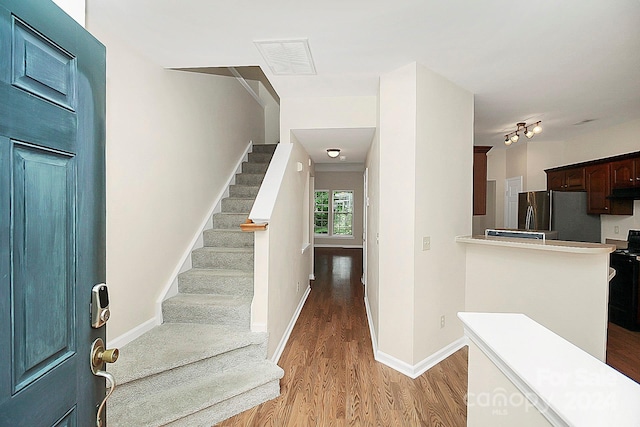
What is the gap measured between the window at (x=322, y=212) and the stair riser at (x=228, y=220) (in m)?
6.39

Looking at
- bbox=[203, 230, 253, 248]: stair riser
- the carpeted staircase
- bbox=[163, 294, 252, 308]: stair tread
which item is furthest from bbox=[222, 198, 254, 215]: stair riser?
bbox=[163, 294, 252, 308]: stair tread

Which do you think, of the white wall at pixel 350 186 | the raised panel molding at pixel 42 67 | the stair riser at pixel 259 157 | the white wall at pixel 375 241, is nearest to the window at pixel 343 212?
the white wall at pixel 350 186

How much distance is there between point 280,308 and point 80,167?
2.36 meters

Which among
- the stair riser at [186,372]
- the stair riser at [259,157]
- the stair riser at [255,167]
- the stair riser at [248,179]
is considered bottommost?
the stair riser at [186,372]

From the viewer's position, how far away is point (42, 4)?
79cm

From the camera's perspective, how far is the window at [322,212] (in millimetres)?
10023

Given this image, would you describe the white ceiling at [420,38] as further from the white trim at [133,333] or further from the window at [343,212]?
the window at [343,212]

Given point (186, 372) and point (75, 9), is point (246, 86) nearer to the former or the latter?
point (75, 9)

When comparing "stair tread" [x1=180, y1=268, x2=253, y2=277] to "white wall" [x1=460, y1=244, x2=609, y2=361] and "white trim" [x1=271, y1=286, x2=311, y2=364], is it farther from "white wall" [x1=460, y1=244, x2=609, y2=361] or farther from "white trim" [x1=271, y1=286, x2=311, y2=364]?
"white wall" [x1=460, y1=244, x2=609, y2=361]

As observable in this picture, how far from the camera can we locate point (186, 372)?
2.13 metres

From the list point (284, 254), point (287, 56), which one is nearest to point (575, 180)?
point (284, 254)

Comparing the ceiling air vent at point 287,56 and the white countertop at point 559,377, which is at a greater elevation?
the ceiling air vent at point 287,56

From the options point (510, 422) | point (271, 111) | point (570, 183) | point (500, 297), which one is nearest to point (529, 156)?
point (570, 183)

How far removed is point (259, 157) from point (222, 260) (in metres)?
2.32
